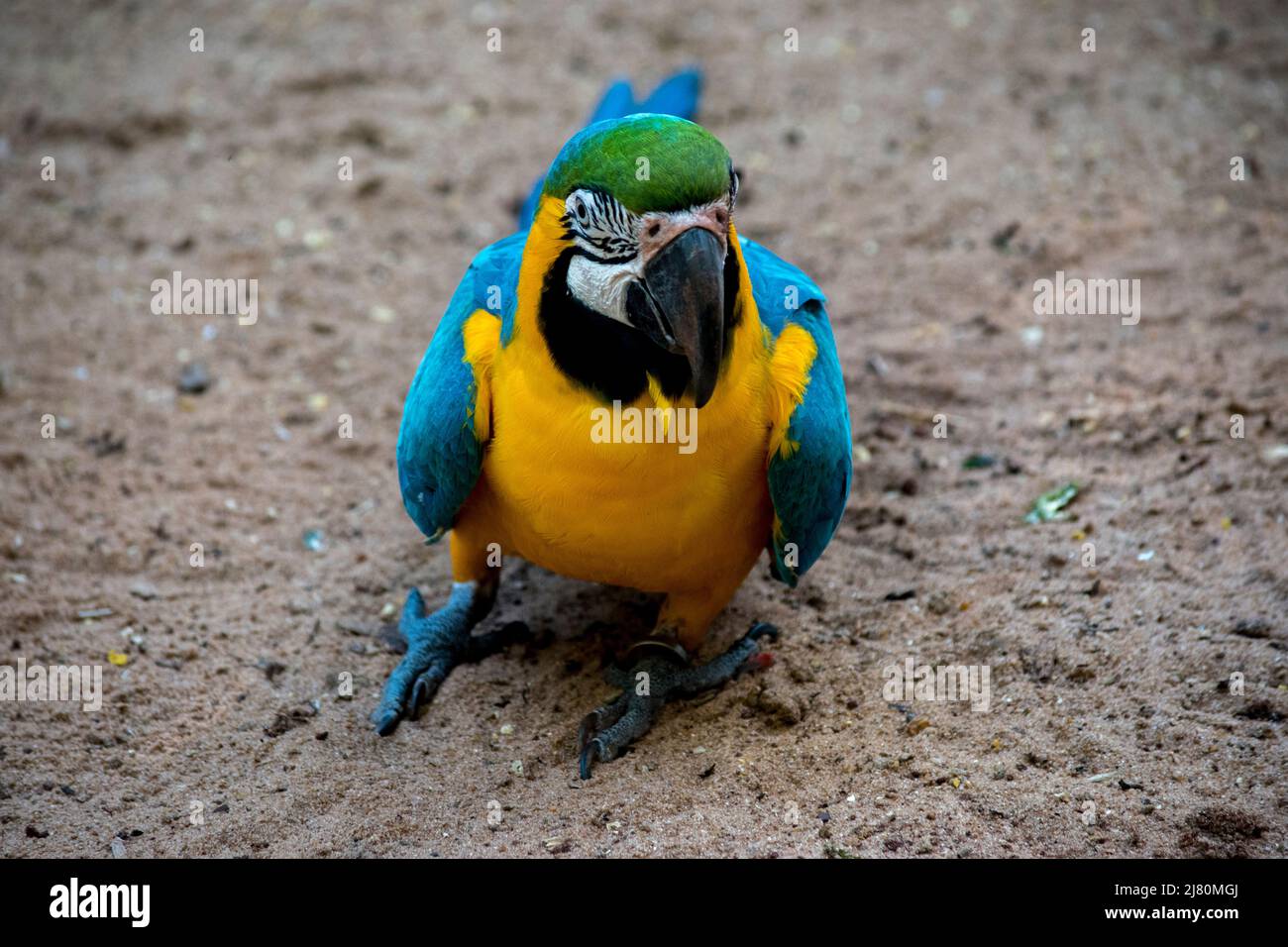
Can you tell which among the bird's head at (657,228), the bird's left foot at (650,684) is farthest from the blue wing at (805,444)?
the bird's head at (657,228)

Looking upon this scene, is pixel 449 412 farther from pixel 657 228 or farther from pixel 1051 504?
pixel 1051 504

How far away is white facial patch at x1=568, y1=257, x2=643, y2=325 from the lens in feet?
9.09

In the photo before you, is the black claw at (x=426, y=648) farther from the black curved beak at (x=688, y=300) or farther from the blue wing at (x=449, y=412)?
the black curved beak at (x=688, y=300)

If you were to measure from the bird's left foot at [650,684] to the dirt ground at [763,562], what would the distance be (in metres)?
0.09

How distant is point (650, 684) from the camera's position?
143 inches

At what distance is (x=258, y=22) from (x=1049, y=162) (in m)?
4.99

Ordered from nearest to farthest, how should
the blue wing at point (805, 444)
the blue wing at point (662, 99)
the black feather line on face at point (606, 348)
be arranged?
the black feather line on face at point (606, 348), the blue wing at point (805, 444), the blue wing at point (662, 99)

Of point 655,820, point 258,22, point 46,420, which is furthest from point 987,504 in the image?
point 258,22

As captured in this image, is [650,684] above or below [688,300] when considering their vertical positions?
below

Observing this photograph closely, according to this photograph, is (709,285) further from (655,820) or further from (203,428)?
(203,428)

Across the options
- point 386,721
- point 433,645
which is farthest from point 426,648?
point 386,721

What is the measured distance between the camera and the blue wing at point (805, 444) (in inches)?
126

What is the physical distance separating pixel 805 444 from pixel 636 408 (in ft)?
1.76

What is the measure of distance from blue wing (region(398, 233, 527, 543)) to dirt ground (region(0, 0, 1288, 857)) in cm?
69
